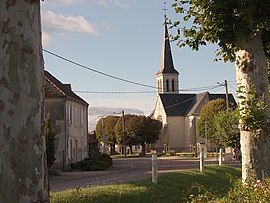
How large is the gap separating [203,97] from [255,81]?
87.9 meters

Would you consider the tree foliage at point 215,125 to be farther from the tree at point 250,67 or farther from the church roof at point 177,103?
the tree at point 250,67

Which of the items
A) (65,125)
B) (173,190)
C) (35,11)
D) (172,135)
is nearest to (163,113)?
(172,135)

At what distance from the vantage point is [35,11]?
3127mm

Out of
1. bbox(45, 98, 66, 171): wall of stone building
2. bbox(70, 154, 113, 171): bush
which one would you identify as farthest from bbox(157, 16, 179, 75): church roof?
bbox(45, 98, 66, 171): wall of stone building

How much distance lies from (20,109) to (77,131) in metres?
35.4

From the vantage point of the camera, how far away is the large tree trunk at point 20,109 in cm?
284

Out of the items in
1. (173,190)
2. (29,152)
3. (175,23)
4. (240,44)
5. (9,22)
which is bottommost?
(173,190)

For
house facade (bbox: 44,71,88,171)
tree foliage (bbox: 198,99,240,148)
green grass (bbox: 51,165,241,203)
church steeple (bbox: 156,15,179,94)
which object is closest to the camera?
green grass (bbox: 51,165,241,203)

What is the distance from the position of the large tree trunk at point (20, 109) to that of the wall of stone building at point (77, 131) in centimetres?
3119

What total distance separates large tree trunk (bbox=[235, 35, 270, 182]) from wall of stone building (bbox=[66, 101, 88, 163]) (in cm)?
2633

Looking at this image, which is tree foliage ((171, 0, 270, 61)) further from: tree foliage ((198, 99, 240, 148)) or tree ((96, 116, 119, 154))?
tree ((96, 116, 119, 154))

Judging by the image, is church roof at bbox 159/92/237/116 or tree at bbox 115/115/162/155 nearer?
tree at bbox 115/115/162/155

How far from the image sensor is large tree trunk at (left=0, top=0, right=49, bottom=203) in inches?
112

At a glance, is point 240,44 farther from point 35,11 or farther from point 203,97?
point 203,97
